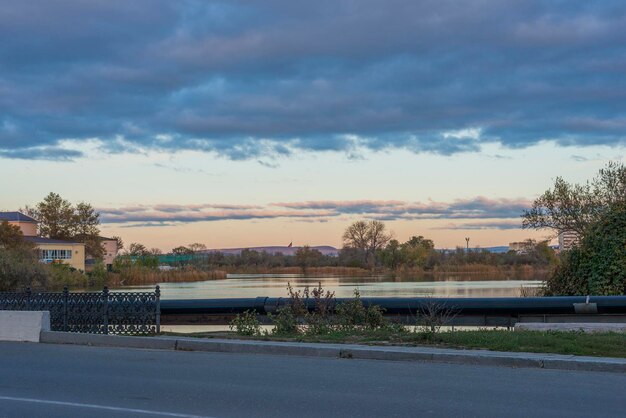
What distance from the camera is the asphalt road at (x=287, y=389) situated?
1026 centimetres

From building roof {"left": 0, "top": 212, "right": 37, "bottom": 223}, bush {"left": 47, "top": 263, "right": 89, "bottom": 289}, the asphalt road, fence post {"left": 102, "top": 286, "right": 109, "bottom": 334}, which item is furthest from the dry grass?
the asphalt road

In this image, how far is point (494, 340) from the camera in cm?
1653

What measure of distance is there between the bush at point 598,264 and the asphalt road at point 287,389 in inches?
471

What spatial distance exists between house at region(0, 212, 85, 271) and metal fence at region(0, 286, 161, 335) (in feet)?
247

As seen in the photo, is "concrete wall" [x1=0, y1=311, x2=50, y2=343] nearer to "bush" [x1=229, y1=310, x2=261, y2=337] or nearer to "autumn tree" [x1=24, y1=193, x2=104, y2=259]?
"bush" [x1=229, y1=310, x2=261, y2=337]

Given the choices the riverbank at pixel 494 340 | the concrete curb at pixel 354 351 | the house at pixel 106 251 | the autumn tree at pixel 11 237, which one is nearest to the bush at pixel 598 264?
the riverbank at pixel 494 340

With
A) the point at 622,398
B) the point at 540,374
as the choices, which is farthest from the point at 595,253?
the point at 622,398

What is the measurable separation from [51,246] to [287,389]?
90533mm

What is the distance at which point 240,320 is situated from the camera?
2042 centimetres

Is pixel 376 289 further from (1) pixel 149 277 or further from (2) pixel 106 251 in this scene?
(2) pixel 106 251

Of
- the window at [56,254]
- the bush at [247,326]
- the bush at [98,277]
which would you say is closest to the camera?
the bush at [247,326]

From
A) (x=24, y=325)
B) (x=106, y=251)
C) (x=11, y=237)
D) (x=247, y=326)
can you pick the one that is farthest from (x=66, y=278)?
(x=247, y=326)

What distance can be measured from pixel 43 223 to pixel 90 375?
103689 millimetres

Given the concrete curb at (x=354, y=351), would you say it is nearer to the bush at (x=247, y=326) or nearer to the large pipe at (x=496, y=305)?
the bush at (x=247, y=326)
